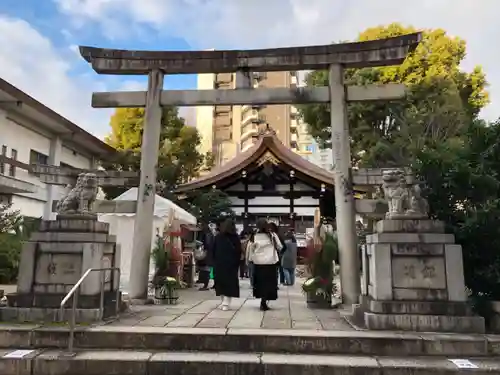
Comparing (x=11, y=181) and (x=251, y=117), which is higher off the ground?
(x=251, y=117)

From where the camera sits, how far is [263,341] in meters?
5.04

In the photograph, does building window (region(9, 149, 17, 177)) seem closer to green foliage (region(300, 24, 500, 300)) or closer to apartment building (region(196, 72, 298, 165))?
green foliage (region(300, 24, 500, 300))

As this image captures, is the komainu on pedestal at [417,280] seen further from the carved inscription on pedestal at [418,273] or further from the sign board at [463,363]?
the sign board at [463,363]

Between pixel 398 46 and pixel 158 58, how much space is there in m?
5.27

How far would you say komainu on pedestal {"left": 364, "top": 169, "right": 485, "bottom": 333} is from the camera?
5430 millimetres

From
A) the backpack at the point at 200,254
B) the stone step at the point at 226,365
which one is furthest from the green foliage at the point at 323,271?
the backpack at the point at 200,254

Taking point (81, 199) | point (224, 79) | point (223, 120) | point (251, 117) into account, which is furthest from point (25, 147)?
point (224, 79)

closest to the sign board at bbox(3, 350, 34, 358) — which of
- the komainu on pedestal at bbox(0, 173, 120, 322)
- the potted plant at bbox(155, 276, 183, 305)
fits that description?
the komainu on pedestal at bbox(0, 173, 120, 322)

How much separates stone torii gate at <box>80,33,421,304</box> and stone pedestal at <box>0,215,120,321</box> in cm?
232

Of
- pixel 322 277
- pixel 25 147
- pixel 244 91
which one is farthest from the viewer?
pixel 25 147

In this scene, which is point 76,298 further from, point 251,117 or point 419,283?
point 251,117

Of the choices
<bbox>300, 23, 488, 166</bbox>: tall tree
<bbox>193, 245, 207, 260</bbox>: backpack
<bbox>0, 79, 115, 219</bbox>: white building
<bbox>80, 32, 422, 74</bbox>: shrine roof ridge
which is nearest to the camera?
<bbox>80, 32, 422, 74</bbox>: shrine roof ridge

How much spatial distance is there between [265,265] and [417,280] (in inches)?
107

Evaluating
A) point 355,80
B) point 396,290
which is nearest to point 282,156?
point 355,80
